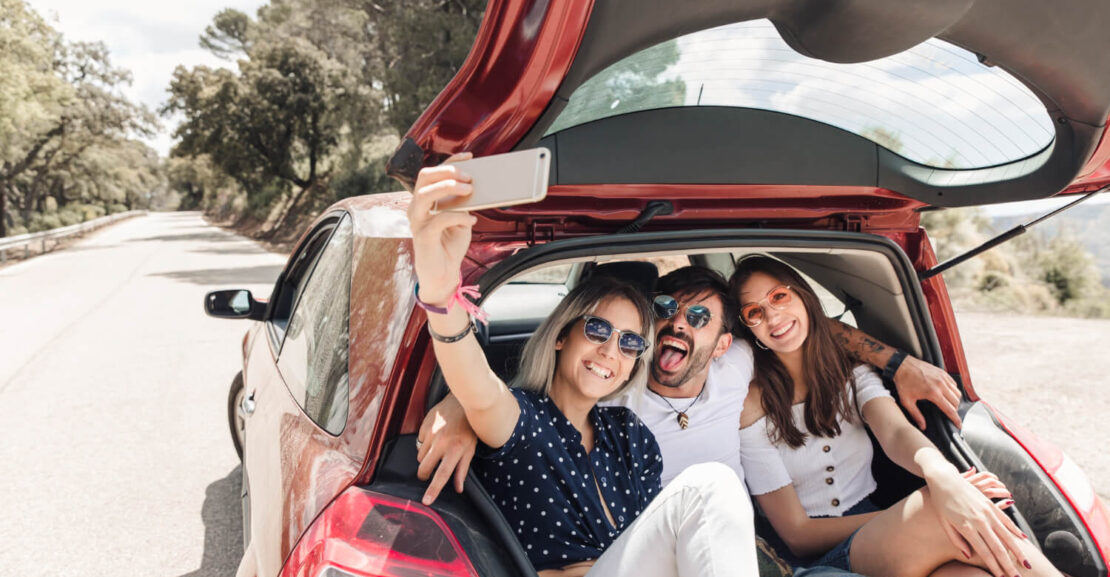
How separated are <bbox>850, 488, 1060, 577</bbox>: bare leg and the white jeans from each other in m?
0.68

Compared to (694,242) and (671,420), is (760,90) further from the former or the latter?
(671,420)

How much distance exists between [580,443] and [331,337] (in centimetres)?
78

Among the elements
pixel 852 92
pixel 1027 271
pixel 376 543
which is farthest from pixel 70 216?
pixel 852 92

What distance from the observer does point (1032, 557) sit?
174cm

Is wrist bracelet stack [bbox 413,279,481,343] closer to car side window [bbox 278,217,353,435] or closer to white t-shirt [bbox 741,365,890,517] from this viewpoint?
car side window [bbox 278,217,353,435]

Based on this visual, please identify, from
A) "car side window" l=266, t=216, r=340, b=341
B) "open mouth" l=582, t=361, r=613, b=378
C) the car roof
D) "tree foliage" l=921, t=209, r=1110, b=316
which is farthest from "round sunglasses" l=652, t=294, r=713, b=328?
"tree foliage" l=921, t=209, r=1110, b=316

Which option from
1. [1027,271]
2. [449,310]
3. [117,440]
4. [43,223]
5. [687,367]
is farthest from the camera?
[43,223]

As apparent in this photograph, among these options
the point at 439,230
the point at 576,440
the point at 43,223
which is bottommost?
the point at 43,223

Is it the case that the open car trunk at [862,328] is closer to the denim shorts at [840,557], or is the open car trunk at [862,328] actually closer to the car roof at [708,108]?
the car roof at [708,108]

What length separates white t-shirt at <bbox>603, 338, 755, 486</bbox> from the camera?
7.66 ft

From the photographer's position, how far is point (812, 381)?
7.79ft

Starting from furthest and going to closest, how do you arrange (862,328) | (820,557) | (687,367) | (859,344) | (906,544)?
(862,328) → (859,344) → (687,367) → (820,557) → (906,544)

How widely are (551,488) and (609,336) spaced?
18.1 inches

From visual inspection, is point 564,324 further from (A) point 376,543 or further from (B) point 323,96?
(B) point 323,96
